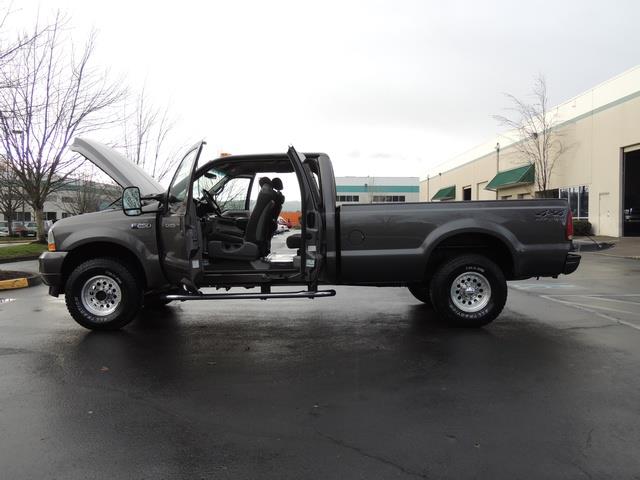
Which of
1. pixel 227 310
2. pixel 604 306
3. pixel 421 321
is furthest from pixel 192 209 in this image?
pixel 604 306

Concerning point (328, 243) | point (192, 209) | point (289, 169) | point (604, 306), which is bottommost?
point (604, 306)

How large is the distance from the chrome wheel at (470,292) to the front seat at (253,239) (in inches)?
99.5

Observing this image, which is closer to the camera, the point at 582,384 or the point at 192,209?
the point at 582,384

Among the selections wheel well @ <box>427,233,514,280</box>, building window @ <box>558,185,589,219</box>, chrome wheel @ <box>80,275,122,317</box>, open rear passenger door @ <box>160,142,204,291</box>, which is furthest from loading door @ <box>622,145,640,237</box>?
chrome wheel @ <box>80,275,122,317</box>

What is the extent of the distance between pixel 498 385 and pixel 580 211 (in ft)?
87.5

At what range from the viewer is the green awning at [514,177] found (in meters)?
30.4

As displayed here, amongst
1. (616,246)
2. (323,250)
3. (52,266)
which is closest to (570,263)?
(323,250)

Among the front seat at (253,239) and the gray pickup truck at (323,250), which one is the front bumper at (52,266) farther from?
the front seat at (253,239)

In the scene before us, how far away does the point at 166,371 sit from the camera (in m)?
4.58

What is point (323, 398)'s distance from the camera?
12.7 ft

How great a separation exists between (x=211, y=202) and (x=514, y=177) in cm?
2875

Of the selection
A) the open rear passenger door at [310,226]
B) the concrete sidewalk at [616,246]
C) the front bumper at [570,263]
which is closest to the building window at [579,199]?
the concrete sidewalk at [616,246]

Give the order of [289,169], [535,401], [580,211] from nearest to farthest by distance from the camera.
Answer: [535,401] < [289,169] < [580,211]

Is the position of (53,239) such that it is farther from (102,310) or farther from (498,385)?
(498,385)
